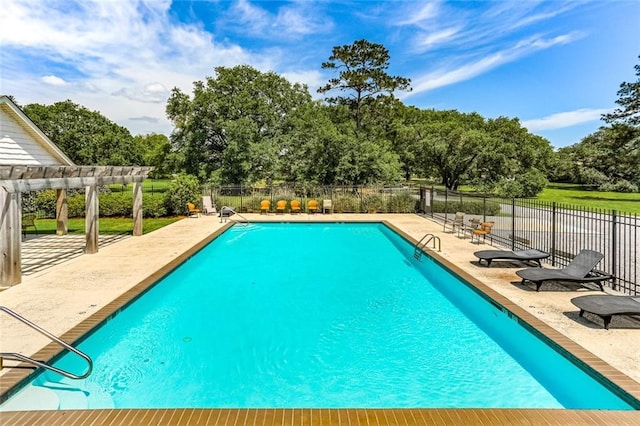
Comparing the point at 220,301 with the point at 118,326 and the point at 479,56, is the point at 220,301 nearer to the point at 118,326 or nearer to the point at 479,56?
the point at 118,326

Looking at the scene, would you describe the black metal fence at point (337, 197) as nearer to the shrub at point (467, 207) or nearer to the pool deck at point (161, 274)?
the shrub at point (467, 207)

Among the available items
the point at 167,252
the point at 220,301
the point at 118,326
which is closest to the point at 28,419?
the point at 118,326

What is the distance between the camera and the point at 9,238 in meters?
7.47

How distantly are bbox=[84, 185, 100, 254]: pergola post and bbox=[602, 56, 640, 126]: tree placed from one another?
1517 inches

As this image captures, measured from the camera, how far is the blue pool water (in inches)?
171

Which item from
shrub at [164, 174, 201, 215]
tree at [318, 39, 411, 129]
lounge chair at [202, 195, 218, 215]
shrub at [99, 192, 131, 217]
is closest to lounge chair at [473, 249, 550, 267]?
lounge chair at [202, 195, 218, 215]

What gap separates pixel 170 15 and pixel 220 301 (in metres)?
12.3

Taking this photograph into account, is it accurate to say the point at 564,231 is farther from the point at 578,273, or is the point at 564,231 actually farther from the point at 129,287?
the point at 129,287

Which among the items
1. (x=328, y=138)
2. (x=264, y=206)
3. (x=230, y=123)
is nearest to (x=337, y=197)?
(x=264, y=206)

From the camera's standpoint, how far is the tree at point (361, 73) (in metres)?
28.9

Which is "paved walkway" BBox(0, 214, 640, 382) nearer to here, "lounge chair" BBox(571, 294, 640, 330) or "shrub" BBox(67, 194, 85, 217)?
"lounge chair" BBox(571, 294, 640, 330)

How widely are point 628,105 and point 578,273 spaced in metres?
34.3

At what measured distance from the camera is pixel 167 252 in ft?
35.8

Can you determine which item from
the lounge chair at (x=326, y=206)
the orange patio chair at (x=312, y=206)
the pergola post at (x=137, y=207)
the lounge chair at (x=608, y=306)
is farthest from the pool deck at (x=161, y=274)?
the lounge chair at (x=326, y=206)
